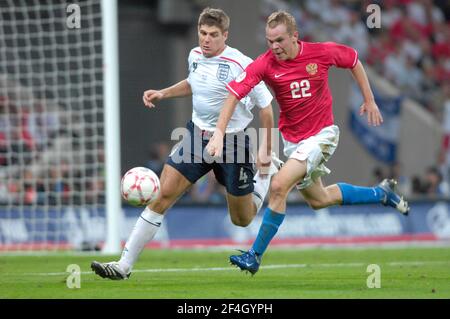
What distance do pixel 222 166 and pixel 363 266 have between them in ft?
7.54

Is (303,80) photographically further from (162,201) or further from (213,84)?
(162,201)

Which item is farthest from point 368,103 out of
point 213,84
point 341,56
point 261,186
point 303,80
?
point 261,186

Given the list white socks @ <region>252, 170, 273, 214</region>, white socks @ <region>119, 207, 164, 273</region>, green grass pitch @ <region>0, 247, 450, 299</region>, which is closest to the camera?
green grass pitch @ <region>0, 247, 450, 299</region>

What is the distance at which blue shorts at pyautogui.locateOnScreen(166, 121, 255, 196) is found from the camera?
8.98 meters

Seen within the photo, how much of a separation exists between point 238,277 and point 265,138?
138cm

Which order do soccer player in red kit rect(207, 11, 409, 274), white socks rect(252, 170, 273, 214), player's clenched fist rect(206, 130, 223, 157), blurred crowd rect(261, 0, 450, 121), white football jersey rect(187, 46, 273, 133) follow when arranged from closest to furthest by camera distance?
1. player's clenched fist rect(206, 130, 223, 157)
2. soccer player in red kit rect(207, 11, 409, 274)
3. white football jersey rect(187, 46, 273, 133)
4. white socks rect(252, 170, 273, 214)
5. blurred crowd rect(261, 0, 450, 121)

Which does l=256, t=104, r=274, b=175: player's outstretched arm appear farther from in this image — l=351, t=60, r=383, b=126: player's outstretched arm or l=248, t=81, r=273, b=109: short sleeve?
l=351, t=60, r=383, b=126: player's outstretched arm

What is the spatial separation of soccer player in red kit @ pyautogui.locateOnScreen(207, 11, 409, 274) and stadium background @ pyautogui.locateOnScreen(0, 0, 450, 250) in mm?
8004

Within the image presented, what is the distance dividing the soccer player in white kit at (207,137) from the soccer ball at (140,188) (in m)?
0.23

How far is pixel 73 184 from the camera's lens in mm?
16219

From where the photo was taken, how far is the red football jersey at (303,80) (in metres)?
8.80

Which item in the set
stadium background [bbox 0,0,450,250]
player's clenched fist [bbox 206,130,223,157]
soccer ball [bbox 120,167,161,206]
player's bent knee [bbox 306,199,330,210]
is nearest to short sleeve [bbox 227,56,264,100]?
player's clenched fist [bbox 206,130,223,157]

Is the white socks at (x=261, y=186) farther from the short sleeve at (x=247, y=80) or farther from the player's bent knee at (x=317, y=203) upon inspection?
the short sleeve at (x=247, y=80)

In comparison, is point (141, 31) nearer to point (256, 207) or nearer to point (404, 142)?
point (404, 142)
